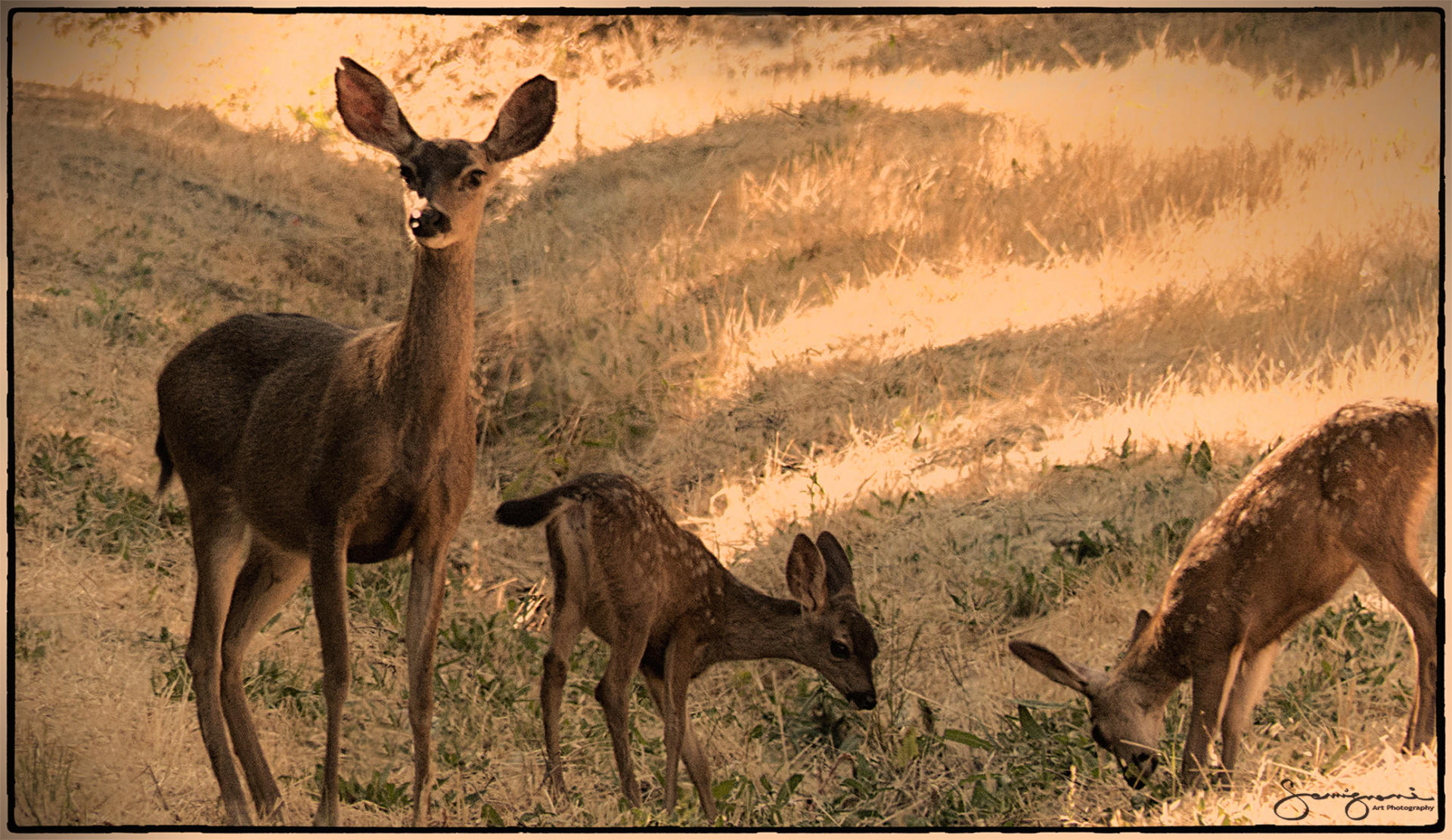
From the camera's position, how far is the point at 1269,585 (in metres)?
6.22

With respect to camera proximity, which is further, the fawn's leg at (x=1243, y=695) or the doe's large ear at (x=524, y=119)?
the fawn's leg at (x=1243, y=695)

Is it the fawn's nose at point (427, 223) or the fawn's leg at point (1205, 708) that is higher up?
the fawn's nose at point (427, 223)

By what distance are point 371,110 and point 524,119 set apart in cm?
57

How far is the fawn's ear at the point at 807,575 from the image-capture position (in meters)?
6.34

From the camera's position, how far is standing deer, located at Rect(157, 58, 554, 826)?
5.73 m

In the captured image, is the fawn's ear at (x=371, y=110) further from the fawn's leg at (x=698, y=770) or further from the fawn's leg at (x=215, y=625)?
the fawn's leg at (x=698, y=770)

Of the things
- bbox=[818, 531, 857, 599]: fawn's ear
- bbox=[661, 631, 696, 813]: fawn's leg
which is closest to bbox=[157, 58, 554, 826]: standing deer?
bbox=[661, 631, 696, 813]: fawn's leg

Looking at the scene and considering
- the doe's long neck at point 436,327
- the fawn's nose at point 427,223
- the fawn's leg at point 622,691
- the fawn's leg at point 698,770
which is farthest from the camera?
the fawn's leg at point 698,770

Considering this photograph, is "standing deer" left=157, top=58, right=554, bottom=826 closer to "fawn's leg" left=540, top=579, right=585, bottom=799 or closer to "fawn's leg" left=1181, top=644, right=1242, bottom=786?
"fawn's leg" left=540, top=579, right=585, bottom=799

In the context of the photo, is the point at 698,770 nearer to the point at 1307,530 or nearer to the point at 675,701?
the point at 675,701
